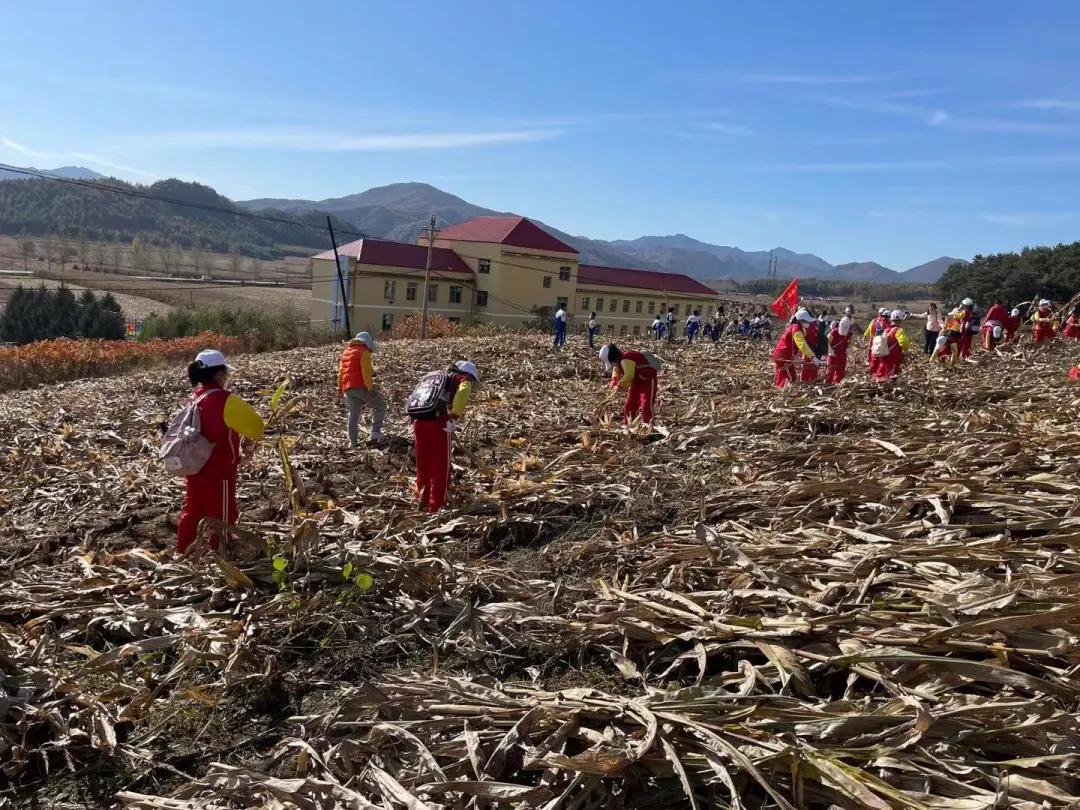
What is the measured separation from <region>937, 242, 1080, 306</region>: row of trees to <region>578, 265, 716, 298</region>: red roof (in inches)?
723

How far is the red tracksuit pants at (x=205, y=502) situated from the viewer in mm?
5031

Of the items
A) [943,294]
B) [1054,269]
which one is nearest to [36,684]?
[1054,269]

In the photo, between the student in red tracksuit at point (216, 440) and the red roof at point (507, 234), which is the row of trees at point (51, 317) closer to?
the red roof at point (507, 234)

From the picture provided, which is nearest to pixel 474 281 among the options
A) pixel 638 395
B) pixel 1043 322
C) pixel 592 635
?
pixel 1043 322

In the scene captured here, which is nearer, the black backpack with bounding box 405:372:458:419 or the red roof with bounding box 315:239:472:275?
the black backpack with bounding box 405:372:458:419

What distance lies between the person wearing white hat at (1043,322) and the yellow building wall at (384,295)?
35.2 m

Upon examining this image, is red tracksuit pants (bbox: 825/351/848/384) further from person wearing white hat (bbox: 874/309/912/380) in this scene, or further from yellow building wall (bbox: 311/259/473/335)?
yellow building wall (bbox: 311/259/473/335)

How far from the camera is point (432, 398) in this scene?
6160 mm

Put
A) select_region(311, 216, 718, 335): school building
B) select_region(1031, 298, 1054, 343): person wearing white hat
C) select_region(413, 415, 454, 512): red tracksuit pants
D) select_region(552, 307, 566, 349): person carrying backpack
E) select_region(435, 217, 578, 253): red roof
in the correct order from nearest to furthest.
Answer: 1. select_region(413, 415, 454, 512): red tracksuit pants
2. select_region(1031, 298, 1054, 343): person wearing white hat
3. select_region(552, 307, 566, 349): person carrying backpack
4. select_region(311, 216, 718, 335): school building
5. select_region(435, 217, 578, 253): red roof

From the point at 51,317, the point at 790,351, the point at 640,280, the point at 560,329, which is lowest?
the point at 51,317

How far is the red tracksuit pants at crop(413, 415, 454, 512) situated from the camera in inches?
238

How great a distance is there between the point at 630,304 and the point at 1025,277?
2591 cm

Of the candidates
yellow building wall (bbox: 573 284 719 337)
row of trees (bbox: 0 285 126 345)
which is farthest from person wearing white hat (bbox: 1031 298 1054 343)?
yellow building wall (bbox: 573 284 719 337)

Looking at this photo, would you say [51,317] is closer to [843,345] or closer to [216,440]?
[843,345]
